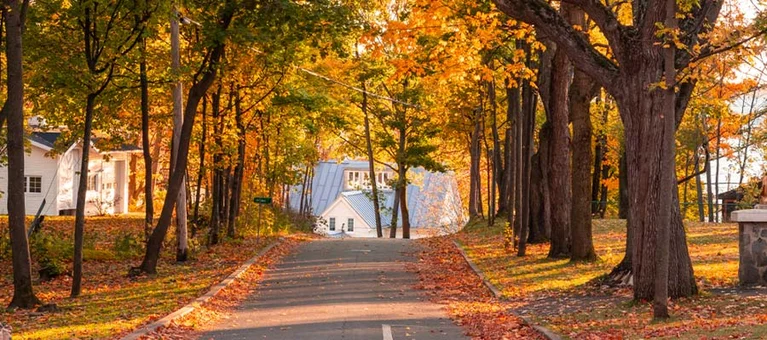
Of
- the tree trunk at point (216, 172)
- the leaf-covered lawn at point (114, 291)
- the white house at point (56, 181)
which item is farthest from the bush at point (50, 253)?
the white house at point (56, 181)

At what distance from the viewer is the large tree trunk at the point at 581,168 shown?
2367cm

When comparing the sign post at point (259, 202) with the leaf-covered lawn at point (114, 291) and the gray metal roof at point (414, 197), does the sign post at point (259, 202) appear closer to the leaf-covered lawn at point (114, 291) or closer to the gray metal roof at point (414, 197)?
the leaf-covered lawn at point (114, 291)

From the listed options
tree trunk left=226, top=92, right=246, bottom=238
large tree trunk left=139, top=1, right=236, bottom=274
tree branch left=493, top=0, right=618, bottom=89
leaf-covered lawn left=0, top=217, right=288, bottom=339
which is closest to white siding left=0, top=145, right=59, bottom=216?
tree trunk left=226, top=92, right=246, bottom=238

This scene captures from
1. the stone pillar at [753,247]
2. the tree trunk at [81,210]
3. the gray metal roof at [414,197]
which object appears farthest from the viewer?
the gray metal roof at [414,197]

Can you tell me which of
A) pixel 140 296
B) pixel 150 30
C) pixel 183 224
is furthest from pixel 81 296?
pixel 183 224

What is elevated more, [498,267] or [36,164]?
[36,164]

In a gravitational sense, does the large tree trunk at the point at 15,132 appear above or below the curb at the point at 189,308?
above

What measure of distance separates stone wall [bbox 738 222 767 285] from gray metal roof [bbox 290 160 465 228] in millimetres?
53838

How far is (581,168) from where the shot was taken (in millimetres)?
23953

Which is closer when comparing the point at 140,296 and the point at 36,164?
the point at 140,296

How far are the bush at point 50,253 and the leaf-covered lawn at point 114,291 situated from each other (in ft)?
0.85

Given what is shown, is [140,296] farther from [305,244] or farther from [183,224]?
[305,244]

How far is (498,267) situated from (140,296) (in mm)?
9003

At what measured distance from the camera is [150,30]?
68.0 ft
